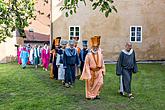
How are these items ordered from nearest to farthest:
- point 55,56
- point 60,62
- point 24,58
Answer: point 60,62
point 55,56
point 24,58

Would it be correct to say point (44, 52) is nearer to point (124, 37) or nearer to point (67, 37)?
point (67, 37)

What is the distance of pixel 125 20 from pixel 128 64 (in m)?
17.5

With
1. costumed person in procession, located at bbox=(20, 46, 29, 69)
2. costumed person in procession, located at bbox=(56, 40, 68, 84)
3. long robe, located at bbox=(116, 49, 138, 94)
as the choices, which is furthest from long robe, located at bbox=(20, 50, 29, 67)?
long robe, located at bbox=(116, 49, 138, 94)

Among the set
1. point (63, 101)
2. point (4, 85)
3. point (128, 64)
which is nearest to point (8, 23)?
point (63, 101)

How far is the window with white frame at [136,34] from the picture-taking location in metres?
29.2

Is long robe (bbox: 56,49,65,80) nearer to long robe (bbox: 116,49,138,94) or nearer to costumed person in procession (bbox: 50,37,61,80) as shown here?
costumed person in procession (bbox: 50,37,61,80)

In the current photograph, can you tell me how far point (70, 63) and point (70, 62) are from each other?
0.04 m

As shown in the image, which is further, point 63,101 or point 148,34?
point 148,34

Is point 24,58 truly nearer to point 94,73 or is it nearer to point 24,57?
point 24,57

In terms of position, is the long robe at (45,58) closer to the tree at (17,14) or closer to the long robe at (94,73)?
the long robe at (94,73)

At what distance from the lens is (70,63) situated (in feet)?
46.4

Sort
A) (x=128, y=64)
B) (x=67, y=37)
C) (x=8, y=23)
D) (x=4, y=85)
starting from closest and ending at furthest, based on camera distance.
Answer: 1. (x=8, y=23)
2. (x=128, y=64)
3. (x=4, y=85)
4. (x=67, y=37)

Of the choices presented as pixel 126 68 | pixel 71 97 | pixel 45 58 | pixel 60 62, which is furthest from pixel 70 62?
pixel 45 58

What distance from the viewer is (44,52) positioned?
23.0 meters
